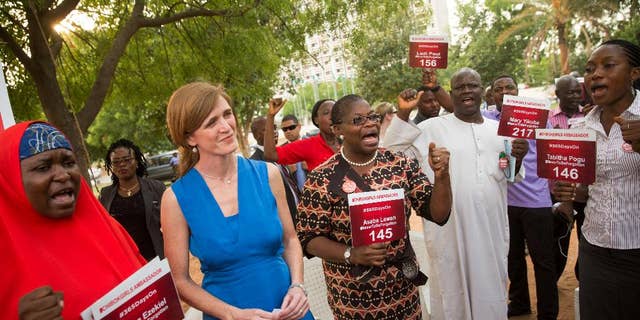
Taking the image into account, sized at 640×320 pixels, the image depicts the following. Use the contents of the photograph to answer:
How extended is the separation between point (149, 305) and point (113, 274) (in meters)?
0.31

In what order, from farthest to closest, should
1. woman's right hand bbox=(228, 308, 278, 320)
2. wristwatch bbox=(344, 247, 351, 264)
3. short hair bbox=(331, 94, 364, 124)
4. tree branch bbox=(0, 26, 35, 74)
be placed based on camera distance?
tree branch bbox=(0, 26, 35, 74) → short hair bbox=(331, 94, 364, 124) → wristwatch bbox=(344, 247, 351, 264) → woman's right hand bbox=(228, 308, 278, 320)

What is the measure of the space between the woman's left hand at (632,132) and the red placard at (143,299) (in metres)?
2.28

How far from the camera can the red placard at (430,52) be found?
4309 millimetres

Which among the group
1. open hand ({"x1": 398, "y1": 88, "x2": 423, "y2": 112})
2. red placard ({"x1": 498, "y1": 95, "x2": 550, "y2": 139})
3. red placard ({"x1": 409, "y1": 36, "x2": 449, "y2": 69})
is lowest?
red placard ({"x1": 498, "y1": 95, "x2": 550, "y2": 139})

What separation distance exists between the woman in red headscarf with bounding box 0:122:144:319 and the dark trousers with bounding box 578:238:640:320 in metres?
2.59

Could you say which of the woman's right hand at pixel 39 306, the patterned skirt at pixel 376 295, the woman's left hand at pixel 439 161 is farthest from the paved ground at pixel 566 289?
the woman's right hand at pixel 39 306

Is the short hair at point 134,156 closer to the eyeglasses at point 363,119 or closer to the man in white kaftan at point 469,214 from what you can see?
the man in white kaftan at point 469,214

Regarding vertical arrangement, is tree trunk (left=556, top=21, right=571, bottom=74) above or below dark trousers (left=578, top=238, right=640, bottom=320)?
above

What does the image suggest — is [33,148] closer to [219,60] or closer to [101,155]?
[219,60]

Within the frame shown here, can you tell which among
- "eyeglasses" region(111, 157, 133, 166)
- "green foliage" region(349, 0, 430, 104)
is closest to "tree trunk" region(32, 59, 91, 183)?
"eyeglasses" region(111, 157, 133, 166)

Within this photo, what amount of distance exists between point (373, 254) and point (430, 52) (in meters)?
2.51

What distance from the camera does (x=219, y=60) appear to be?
7152mm

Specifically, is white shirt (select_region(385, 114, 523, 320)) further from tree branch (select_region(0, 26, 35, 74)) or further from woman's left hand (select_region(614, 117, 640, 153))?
tree branch (select_region(0, 26, 35, 74))

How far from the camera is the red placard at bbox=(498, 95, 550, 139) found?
11.5 ft
